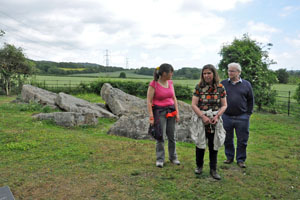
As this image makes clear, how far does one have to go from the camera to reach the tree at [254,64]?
48.2 feet

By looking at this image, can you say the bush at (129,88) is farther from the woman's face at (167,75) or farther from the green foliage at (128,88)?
the woman's face at (167,75)

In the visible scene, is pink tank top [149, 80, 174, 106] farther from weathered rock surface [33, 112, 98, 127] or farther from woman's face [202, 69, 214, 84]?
weathered rock surface [33, 112, 98, 127]

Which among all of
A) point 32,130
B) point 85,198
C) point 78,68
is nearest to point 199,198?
point 85,198

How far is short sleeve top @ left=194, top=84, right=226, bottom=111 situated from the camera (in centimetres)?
424

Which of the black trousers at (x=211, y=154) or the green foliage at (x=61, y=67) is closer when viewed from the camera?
the black trousers at (x=211, y=154)

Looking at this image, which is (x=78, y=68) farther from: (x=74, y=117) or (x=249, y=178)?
(x=249, y=178)

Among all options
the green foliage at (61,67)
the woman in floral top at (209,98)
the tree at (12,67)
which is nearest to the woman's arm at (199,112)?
the woman in floral top at (209,98)

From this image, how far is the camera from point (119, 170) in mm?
4660

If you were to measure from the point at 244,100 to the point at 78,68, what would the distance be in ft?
181

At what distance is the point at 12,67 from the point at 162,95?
64.3 feet

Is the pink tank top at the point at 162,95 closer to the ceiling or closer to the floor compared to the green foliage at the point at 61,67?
closer to the floor

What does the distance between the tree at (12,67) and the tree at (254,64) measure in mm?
16204

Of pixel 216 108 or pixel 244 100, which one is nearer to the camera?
pixel 216 108

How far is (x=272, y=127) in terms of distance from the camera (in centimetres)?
1014
